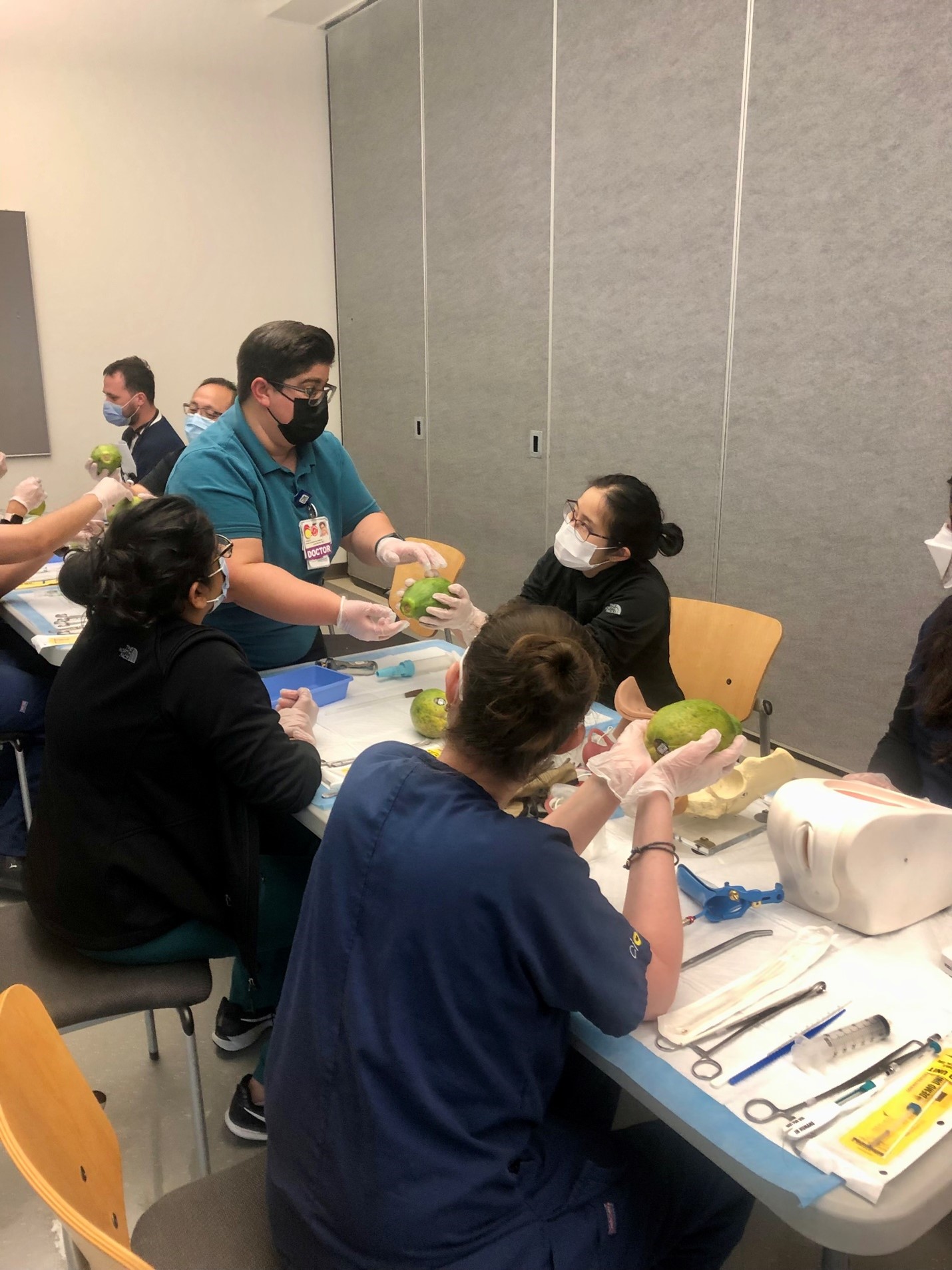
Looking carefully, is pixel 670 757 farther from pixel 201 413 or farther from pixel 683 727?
pixel 201 413

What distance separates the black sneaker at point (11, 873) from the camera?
2.89 meters

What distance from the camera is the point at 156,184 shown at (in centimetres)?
582

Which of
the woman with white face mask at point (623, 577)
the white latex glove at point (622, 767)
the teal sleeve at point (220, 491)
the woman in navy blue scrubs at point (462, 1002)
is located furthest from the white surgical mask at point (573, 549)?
the woman in navy blue scrubs at point (462, 1002)

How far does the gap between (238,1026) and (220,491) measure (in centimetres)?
131

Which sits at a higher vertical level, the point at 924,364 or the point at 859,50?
the point at 859,50

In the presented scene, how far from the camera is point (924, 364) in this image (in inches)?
123

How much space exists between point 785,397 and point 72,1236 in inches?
136

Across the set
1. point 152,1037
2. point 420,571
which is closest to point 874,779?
point 152,1037

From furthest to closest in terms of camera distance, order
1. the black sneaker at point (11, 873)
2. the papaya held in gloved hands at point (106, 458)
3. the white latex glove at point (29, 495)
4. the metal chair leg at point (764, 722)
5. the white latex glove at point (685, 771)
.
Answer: the papaya held in gloved hands at point (106, 458)
the white latex glove at point (29, 495)
the black sneaker at point (11, 873)
the metal chair leg at point (764, 722)
the white latex glove at point (685, 771)

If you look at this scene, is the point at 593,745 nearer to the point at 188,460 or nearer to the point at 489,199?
the point at 188,460

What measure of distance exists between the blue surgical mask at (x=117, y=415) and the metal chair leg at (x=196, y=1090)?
13.6 feet

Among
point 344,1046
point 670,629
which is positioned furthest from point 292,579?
point 344,1046

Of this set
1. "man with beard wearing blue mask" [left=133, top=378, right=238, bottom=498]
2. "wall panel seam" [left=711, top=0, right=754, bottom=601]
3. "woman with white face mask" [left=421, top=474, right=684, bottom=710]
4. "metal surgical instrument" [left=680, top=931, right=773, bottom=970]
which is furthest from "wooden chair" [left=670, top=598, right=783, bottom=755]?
"man with beard wearing blue mask" [left=133, top=378, right=238, bottom=498]

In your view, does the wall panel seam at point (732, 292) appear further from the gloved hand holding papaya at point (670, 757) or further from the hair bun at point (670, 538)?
the gloved hand holding papaya at point (670, 757)
